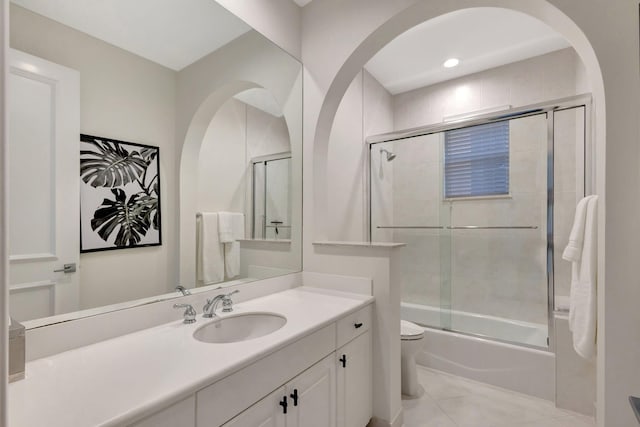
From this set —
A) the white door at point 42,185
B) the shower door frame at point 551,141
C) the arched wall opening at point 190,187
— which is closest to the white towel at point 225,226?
the arched wall opening at point 190,187

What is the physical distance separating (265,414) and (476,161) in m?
2.80

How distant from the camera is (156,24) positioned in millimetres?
1328

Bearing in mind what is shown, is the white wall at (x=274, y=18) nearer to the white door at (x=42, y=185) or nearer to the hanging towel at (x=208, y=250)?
the white door at (x=42, y=185)

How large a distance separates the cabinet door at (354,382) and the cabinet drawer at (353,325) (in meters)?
0.03

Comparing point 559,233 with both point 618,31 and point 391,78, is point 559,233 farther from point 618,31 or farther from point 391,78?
point 391,78

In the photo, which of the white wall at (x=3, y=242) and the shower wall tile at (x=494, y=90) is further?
the shower wall tile at (x=494, y=90)

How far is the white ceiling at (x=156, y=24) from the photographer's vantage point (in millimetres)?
1080

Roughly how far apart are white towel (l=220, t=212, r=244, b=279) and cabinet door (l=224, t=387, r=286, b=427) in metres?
0.77

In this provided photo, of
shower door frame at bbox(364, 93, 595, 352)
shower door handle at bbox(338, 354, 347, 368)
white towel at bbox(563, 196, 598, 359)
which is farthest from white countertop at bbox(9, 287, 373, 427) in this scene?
shower door frame at bbox(364, 93, 595, 352)

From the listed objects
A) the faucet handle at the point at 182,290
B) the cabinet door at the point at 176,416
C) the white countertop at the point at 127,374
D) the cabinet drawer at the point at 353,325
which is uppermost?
the faucet handle at the point at 182,290

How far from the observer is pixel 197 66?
1.51 metres

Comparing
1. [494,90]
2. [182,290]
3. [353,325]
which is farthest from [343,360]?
[494,90]

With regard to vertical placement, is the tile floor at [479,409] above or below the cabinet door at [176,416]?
below

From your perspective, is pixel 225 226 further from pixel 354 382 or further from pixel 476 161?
pixel 476 161
